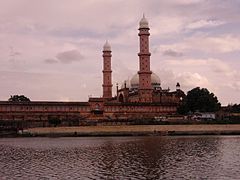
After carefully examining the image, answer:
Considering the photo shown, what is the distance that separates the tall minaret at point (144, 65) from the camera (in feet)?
255

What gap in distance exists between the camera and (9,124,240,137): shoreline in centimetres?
5591

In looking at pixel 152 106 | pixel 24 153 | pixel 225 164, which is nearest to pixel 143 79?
pixel 152 106

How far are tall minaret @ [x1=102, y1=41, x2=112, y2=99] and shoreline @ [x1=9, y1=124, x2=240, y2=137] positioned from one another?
2409 cm

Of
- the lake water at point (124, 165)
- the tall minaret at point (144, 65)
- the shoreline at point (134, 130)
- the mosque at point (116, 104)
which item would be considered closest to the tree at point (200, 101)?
the mosque at point (116, 104)

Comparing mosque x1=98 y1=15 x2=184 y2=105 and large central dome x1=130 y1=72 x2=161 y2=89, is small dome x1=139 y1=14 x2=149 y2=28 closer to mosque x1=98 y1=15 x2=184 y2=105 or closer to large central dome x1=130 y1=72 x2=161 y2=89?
mosque x1=98 y1=15 x2=184 y2=105

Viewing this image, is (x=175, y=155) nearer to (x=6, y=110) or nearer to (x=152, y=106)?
(x=6, y=110)

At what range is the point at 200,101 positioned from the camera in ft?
240

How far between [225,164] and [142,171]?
15.3ft

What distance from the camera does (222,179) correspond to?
18859mm

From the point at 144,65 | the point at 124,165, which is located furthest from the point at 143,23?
the point at 124,165

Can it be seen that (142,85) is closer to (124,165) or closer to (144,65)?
(144,65)

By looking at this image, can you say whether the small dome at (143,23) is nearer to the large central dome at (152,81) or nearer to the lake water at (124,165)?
the large central dome at (152,81)

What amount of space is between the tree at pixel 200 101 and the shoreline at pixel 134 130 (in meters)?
11.8

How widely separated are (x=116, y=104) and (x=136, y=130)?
51.3 ft
